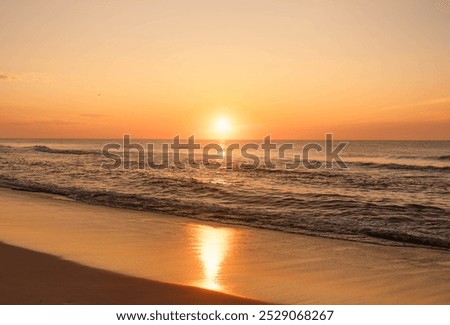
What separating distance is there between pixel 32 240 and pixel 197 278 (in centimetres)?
350

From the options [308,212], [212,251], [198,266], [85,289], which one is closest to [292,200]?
[308,212]

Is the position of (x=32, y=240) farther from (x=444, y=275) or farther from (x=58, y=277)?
(x=444, y=275)

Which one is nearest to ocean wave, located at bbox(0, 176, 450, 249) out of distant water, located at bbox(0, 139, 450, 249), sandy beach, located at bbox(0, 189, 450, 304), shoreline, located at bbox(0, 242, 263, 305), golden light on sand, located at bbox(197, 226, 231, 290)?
distant water, located at bbox(0, 139, 450, 249)

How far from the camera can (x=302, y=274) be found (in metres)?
6.30

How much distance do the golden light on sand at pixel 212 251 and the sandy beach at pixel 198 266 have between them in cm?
2

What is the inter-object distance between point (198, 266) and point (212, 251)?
3.38 ft

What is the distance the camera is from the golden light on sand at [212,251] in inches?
232

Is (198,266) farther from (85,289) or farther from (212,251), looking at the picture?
(85,289)

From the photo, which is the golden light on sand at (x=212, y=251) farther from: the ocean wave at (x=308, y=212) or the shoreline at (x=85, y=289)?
the ocean wave at (x=308, y=212)

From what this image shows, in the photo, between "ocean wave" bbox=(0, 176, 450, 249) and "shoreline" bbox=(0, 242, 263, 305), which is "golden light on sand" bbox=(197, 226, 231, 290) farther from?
"ocean wave" bbox=(0, 176, 450, 249)

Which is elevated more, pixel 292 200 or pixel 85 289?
pixel 292 200

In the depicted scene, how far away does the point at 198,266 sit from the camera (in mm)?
6566

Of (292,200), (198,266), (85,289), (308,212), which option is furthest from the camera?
(292,200)
